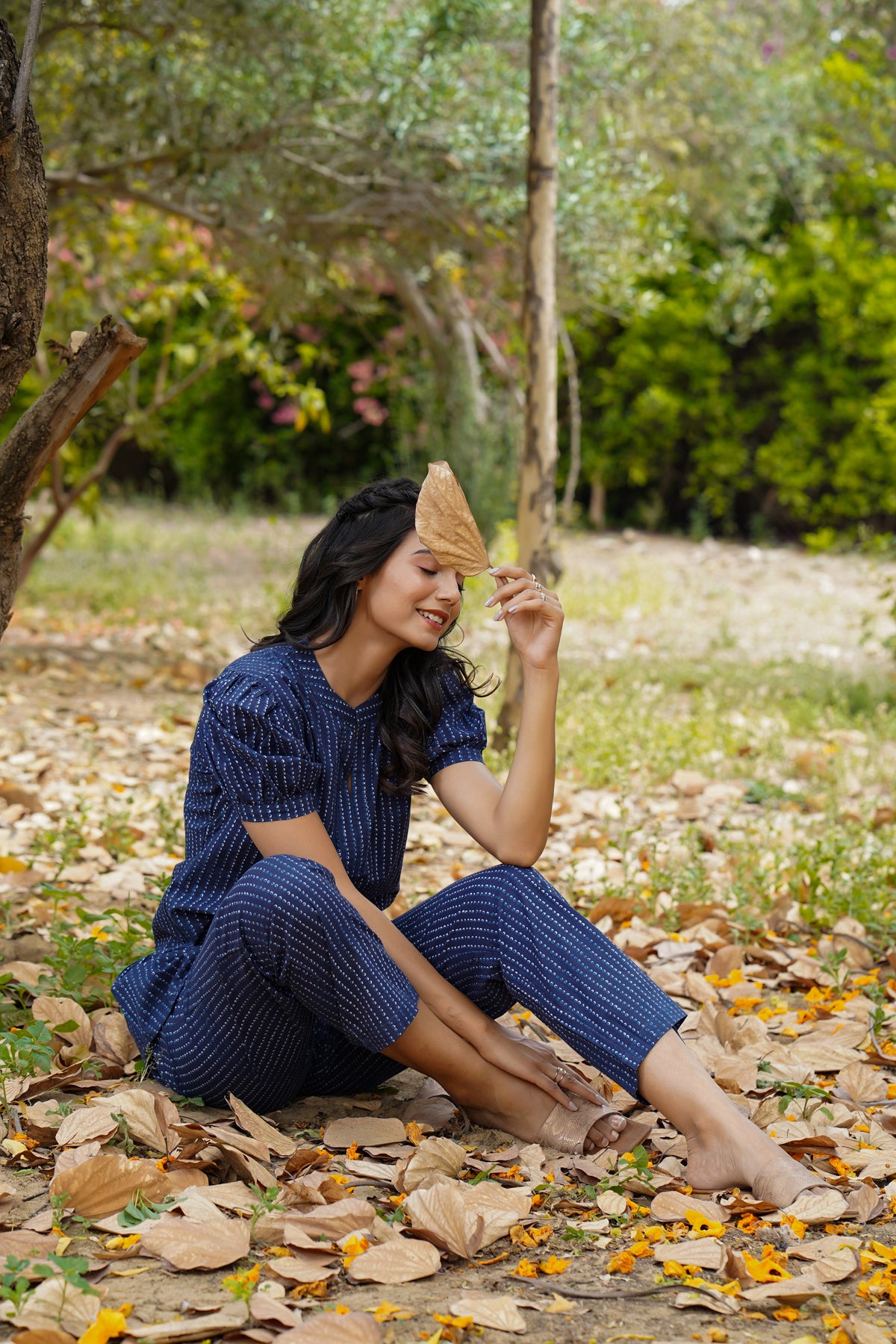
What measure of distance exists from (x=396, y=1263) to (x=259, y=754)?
0.78 meters

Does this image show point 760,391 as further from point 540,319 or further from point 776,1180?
point 776,1180

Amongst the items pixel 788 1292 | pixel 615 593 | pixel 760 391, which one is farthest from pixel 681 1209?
pixel 760 391

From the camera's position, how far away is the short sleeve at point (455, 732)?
7.62ft

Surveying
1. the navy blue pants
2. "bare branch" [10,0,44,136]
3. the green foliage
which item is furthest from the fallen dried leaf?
the green foliage

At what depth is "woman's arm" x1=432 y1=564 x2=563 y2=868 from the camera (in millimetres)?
2158

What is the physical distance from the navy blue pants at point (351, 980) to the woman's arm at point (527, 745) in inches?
2.4

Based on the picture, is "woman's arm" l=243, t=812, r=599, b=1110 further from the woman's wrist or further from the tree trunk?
the tree trunk

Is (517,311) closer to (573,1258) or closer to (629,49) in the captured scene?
(629,49)

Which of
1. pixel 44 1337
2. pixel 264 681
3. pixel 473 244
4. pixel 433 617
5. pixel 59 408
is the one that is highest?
pixel 473 244

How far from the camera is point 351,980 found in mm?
1938

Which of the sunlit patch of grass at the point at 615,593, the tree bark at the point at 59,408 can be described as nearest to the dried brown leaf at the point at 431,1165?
the tree bark at the point at 59,408

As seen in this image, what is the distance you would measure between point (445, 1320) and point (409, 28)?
15.4 feet

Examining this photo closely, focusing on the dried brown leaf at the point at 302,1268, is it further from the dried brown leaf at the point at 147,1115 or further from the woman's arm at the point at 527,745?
the woman's arm at the point at 527,745

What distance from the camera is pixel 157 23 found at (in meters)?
4.62
